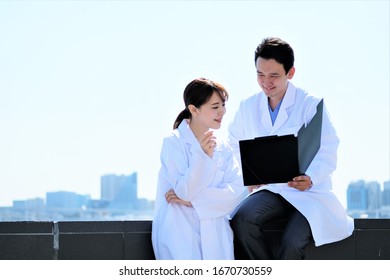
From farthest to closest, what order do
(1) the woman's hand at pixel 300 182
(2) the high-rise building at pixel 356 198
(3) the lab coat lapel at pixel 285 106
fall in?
(2) the high-rise building at pixel 356 198, (3) the lab coat lapel at pixel 285 106, (1) the woman's hand at pixel 300 182

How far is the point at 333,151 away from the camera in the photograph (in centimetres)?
491

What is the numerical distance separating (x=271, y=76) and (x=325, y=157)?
60cm

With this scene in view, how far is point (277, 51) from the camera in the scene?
16.5 feet

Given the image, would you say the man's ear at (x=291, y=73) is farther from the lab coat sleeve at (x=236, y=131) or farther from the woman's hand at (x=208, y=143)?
the woman's hand at (x=208, y=143)

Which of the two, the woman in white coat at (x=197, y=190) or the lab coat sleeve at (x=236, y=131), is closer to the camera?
the woman in white coat at (x=197, y=190)

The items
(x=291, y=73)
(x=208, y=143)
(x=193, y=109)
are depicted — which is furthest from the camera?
(x=291, y=73)

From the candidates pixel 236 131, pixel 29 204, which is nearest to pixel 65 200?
pixel 29 204

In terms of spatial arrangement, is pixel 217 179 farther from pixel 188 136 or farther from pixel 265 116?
pixel 265 116

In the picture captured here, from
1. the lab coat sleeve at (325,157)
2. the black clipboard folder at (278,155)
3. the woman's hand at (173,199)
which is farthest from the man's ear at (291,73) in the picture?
the woman's hand at (173,199)

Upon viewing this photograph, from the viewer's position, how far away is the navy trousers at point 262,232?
15.4 ft

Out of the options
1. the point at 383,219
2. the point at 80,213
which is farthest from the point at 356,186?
the point at 383,219

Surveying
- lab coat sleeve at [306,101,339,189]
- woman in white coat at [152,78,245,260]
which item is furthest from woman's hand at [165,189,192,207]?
lab coat sleeve at [306,101,339,189]

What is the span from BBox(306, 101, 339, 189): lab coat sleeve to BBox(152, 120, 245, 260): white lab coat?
464 millimetres
